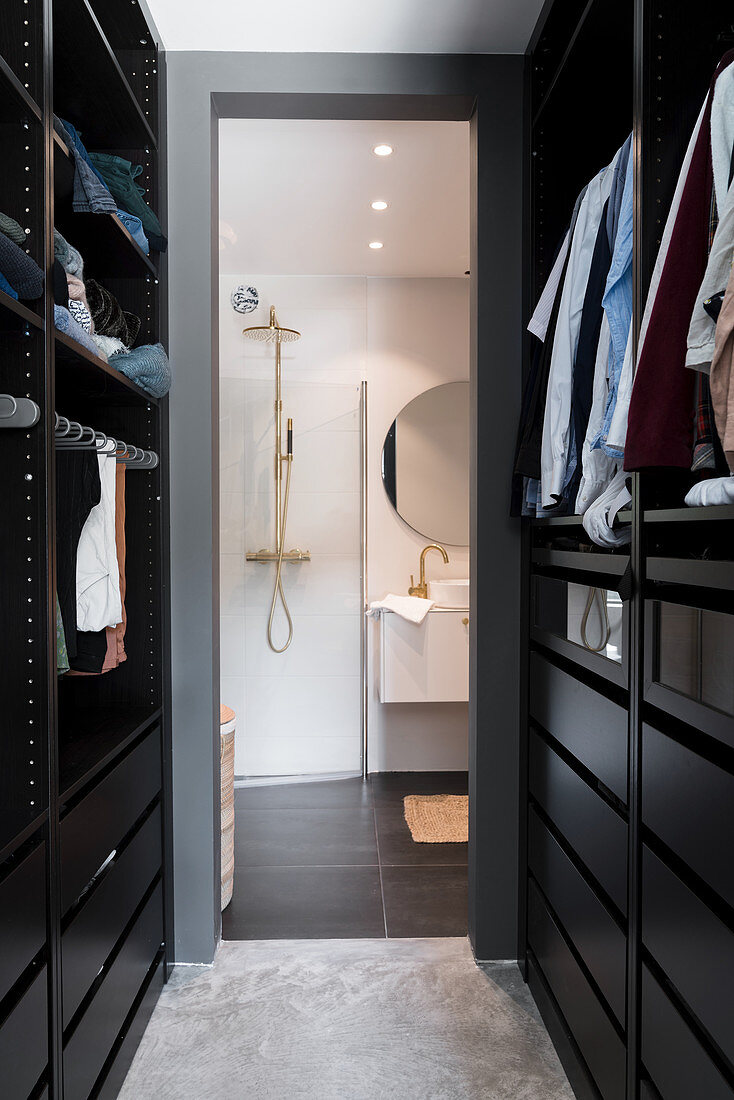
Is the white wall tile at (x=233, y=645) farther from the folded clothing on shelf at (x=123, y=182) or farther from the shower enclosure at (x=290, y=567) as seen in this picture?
the folded clothing on shelf at (x=123, y=182)

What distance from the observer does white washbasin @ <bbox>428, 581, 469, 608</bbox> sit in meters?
3.81

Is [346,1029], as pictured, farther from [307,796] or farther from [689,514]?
[307,796]

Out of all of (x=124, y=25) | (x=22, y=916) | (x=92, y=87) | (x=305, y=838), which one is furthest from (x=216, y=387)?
(x=305, y=838)

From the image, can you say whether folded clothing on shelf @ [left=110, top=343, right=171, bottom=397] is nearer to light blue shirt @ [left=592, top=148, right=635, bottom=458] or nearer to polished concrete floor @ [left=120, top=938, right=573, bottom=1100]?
light blue shirt @ [left=592, top=148, right=635, bottom=458]

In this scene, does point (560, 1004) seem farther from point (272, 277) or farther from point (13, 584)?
point (272, 277)

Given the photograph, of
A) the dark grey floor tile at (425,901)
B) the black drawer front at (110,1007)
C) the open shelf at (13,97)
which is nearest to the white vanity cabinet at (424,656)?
the dark grey floor tile at (425,901)

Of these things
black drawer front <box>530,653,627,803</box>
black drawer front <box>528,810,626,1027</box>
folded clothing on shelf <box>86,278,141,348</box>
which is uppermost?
folded clothing on shelf <box>86,278,141,348</box>

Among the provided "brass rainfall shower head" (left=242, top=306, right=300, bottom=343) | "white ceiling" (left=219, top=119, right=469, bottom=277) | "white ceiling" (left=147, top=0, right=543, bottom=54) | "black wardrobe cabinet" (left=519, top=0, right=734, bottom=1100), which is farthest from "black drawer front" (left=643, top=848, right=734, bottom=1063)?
"brass rainfall shower head" (left=242, top=306, right=300, bottom=343)

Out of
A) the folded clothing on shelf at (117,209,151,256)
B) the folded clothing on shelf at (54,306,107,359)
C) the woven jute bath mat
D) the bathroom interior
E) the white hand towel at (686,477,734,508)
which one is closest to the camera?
the white hand towel at (686,477,734,508)

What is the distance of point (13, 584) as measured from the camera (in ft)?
4.38

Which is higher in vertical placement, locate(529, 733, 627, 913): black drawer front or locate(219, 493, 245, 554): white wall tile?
locate(219, 493, 245, 554): white wall tile

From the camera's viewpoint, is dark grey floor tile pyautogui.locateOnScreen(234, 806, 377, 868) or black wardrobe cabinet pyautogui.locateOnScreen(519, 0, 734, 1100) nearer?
black wardrobe cabinet pyautogui.locateOnScreen(519, 0, 734, 1100)

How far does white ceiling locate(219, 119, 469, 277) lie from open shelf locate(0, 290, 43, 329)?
1.50 metres

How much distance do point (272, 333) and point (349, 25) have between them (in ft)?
6.06
